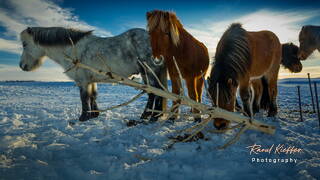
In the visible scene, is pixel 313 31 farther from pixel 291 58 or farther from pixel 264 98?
pixel 264 98

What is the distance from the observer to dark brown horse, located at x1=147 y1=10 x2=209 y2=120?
3658 mm

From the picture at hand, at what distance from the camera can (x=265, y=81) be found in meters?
5.14

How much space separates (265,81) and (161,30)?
3.20 meters

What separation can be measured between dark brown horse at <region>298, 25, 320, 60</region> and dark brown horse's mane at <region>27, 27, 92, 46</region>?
18.5 feet

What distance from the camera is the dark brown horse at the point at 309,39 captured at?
4879 mm

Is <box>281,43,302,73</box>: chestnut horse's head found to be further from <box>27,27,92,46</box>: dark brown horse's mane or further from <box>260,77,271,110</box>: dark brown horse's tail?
<box>27,27,92,46</box>: dark brown horse's mane

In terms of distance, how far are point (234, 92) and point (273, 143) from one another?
0.94 meters

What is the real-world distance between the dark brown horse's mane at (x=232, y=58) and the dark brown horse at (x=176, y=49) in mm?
704

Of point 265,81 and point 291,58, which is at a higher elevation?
point 291,58

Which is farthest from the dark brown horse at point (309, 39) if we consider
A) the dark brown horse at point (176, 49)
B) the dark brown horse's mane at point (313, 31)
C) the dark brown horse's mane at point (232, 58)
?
the dark brown horse at point (176, 49)

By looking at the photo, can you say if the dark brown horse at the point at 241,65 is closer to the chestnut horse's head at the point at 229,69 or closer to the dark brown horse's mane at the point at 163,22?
the chestnut horse's head at the point at 229,69

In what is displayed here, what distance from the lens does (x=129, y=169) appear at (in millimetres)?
2203

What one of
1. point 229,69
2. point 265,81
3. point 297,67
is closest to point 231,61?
point 229,69

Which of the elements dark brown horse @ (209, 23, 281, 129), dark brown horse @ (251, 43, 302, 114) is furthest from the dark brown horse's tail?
dark brown horse @ (209, 23, 281, 129)
